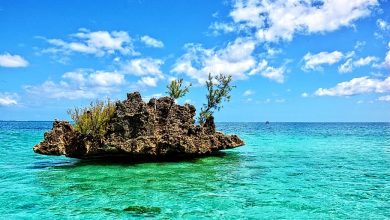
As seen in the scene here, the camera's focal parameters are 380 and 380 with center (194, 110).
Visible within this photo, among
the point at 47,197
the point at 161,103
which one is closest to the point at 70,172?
the point at 47,197

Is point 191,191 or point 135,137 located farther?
point 135,137

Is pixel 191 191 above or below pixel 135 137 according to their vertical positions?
below

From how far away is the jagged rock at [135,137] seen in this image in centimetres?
1923

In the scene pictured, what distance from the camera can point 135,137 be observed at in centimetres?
1984

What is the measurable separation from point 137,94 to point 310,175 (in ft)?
31.9

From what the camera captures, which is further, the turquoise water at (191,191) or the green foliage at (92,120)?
the green foliage at (92,120)

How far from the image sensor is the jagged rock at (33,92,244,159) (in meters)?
19.2

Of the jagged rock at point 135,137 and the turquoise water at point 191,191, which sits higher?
the jagged rock at point 135,137

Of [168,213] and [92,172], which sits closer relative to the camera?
[168,213]

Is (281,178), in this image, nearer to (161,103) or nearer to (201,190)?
(201,190)

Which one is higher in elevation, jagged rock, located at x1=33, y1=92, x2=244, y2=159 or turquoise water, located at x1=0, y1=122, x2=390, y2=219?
jagged rock, located at x1=33, y1=92, x2=244, y2=159

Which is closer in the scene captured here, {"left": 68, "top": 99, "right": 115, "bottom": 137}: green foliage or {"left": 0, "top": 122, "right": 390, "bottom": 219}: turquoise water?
{"left": 0, "top": 122, "right": 390, "bottom": 219}: turquoise water

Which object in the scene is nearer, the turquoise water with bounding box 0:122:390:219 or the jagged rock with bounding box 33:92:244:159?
the turquoise water with bounding box 0:122:390:219

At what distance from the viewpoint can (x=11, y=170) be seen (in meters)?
18.0
